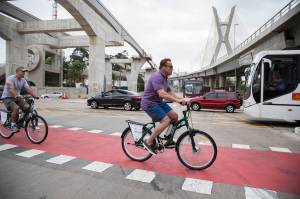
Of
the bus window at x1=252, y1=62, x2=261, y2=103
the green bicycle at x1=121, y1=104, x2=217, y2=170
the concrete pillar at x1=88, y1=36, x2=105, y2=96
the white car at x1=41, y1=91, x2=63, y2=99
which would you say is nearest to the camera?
the green bicycle at x1=121, y1=104, x2=217, y2=170

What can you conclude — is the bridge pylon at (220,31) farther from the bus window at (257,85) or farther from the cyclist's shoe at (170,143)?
the cyclist's shoe at (170,143)

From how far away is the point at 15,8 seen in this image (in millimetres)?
30281

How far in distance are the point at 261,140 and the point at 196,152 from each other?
160 inches

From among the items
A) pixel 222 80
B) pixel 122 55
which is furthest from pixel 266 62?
pixel 122 55

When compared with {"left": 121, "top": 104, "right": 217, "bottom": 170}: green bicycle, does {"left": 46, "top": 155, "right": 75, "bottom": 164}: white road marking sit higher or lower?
lower

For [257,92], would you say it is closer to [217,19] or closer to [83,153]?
[83,153]

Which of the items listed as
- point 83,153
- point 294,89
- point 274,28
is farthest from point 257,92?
point 274,28

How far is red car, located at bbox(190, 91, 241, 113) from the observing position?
1917cm

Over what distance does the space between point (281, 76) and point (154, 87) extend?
26.9 ft

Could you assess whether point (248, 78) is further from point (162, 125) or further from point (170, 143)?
point (162, 125)

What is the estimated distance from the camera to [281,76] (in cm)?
1075

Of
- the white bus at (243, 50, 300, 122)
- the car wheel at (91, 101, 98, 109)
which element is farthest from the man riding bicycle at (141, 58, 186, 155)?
the car wheel at (91, 101, 98, 109)

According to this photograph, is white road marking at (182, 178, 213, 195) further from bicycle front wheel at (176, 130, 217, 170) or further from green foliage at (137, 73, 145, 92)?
green foliage at (137, 73, 145, 92)

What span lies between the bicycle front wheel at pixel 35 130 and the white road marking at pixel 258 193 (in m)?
4.80
